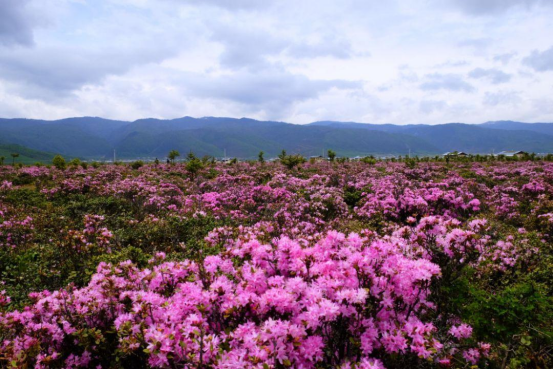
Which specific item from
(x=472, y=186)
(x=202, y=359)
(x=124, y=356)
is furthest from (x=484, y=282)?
(x=472, y=186)

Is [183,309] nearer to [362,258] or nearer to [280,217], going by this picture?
[362,258]

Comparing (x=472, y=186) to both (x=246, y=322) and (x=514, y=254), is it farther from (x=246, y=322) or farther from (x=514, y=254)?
(x=246, y=322)

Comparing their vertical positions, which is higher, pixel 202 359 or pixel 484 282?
pixel 202 359

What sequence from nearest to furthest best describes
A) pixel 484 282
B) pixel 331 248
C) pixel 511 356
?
pixel 511 356
pixel 331 248
pixel 484 282

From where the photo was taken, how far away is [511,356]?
10.4 ft

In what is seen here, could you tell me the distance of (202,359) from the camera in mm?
2346

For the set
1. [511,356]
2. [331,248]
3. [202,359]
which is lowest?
[511,356]

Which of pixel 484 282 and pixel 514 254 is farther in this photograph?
pixel 514 254

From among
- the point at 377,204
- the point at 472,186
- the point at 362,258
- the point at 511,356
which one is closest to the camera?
the point at 362,258

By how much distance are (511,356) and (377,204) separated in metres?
7.81

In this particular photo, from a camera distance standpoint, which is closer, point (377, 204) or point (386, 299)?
point (386, 299)

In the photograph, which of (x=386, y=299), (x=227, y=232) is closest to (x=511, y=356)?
(x=386, y=299)

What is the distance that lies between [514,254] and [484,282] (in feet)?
4.22

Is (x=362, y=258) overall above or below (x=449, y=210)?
above
